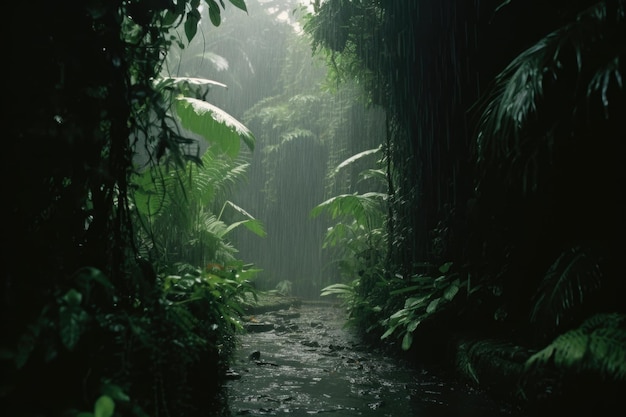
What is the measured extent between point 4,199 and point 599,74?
10.2ft

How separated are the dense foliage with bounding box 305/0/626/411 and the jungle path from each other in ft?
1.05

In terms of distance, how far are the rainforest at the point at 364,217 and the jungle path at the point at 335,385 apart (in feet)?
0.18

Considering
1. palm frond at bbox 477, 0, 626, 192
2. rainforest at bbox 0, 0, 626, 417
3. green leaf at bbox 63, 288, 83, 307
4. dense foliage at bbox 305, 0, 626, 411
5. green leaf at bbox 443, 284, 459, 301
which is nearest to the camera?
green leaf at bbox 63, 288, 83, 307

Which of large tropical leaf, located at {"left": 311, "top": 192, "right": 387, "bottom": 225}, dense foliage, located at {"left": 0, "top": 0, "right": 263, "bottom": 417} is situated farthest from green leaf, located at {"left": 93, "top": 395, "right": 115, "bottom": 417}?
large tropical leaf, located at {"left": 311, "top": 192, "right": 387, "bottom": 225}

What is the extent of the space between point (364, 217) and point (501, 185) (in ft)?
11.9

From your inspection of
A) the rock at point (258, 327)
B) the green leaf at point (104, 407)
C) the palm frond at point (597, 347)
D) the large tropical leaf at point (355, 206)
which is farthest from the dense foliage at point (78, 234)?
the rock at point (258, 327)

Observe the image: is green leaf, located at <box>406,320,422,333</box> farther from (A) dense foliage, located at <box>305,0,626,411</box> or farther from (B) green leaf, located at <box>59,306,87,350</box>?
(B) green leaf, located at <box>59,306,87,350</box>

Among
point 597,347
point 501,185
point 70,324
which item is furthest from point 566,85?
point 70,324

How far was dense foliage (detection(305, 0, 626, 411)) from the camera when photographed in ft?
10.00

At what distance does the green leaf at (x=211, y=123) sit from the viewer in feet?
20.4

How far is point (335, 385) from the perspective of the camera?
454 cm

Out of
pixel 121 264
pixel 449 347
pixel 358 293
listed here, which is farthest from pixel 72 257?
pixel 358 293

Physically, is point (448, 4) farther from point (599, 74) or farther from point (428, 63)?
point (599, 74)

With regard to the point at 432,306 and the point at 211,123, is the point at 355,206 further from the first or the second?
the point at 432,306
